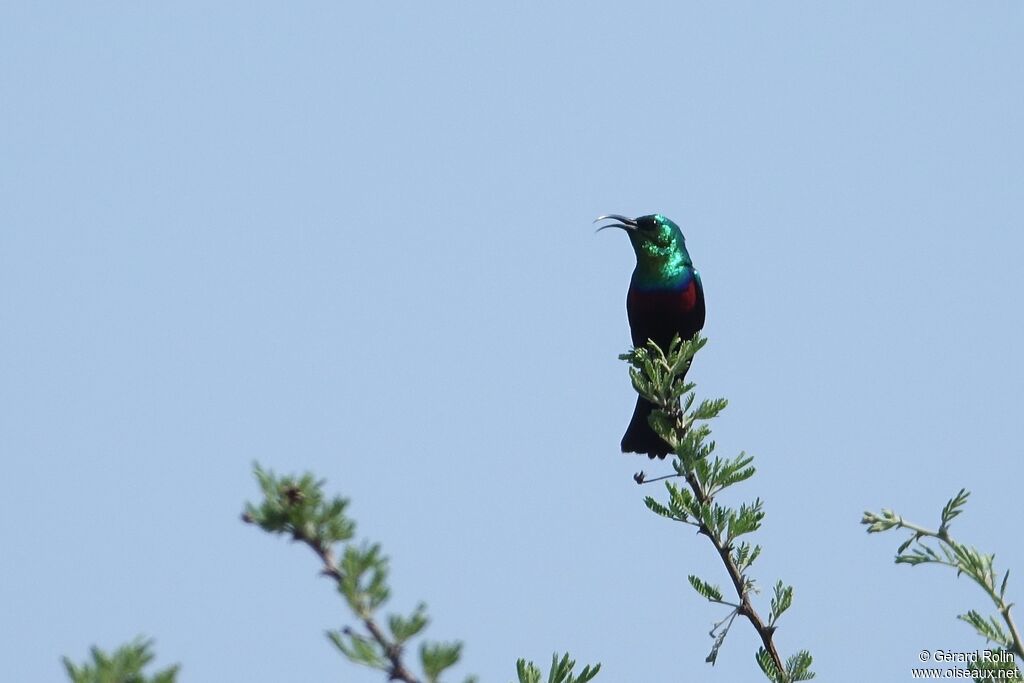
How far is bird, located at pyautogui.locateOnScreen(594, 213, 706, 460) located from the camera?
795cm

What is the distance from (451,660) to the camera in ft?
6.19

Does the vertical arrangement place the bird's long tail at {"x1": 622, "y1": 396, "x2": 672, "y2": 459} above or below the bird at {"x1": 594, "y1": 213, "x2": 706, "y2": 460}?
below

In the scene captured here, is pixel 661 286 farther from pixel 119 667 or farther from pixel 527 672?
pixel 119 667

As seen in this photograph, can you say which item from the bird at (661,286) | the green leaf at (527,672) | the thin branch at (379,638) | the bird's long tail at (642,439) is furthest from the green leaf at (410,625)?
the bird at (661,286)

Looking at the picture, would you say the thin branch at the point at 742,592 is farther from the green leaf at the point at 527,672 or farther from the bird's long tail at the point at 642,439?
the bird's long tail at the point at 642,439

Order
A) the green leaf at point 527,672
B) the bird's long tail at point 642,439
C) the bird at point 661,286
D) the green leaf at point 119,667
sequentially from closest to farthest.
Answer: the green leaf at point 119,667 → the green leaf at point 527,672 → the bird's long tail at point 642,439 → the bird at point 661,286

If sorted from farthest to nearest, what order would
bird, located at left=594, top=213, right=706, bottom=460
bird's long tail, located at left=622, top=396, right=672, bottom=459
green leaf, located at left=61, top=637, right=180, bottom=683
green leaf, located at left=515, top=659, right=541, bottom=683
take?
1. bird, located at left=594, top=213, right=706, bottom=460
2. bird's long tail, located at left=622, top=396, right=672, bottom=459
3. green leaf, located at left=515, top=659, right=541, bottom=683
4. green leaf, located at left=61, top=637, right=180, bottom=683

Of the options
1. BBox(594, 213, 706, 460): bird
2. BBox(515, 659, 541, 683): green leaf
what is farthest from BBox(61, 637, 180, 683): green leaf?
BBox(594, 213, 706, 460): bird

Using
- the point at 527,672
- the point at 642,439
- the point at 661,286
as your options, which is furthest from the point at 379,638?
the point at 661,286

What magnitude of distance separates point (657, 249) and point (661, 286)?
1.03 feet

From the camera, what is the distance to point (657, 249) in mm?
8211

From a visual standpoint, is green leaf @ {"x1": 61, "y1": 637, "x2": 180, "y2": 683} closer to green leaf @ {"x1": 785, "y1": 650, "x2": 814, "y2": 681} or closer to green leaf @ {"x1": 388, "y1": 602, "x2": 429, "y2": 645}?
green leaf @ {"x1": 388, "y1": 602, "x2": 429, "y2": 645}

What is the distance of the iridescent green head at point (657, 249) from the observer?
8.07 meters

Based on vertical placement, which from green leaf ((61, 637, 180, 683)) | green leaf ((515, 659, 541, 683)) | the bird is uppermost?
the bird
